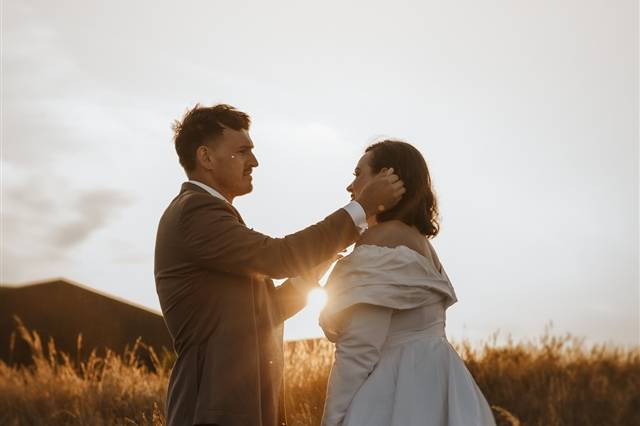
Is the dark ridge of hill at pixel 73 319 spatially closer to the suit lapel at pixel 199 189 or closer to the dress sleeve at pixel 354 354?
the suit lapel at pixel 199 189

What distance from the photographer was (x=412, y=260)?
10.8 feet

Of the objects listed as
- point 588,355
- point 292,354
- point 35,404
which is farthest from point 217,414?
point 588,355

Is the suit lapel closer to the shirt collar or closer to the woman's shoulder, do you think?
the shirt collar

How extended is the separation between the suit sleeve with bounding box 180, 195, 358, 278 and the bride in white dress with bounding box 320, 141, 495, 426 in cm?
11

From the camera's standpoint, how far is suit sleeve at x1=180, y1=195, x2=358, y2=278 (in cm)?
338

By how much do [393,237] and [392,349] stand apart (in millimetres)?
509

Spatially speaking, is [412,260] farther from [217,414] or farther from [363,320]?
[217,414]

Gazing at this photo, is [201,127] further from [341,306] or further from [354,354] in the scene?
[354,354]

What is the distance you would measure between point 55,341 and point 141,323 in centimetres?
151

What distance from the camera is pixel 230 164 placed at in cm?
390

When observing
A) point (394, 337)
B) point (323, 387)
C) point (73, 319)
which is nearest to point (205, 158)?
point (394, 337)

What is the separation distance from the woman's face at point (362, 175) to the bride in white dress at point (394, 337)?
0.18 meters

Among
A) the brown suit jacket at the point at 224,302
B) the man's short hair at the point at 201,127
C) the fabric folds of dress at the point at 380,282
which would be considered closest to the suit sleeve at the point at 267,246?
the brown suit jacket at the point at 224,302

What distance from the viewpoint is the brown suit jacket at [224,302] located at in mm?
3285
